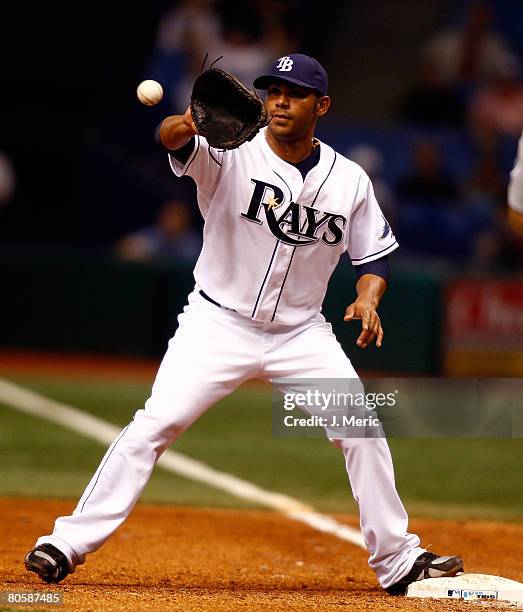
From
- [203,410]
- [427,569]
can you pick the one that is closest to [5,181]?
[203,410]

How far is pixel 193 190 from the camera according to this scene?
1373 cm

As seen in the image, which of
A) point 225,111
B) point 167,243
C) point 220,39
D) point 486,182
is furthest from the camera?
point 220,39

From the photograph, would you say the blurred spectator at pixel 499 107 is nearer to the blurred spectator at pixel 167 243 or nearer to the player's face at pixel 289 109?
the blurred spectator at pixel 167 243

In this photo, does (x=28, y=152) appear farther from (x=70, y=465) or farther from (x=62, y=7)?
(x=70, y=465)

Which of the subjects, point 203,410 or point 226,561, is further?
point 226,561

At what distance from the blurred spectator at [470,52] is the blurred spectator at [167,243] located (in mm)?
3858

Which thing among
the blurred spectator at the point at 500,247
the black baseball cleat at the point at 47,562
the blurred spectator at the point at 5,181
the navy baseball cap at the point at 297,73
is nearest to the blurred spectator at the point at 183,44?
the blurred spectator at the point at 5,181

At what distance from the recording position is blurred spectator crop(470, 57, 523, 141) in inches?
555

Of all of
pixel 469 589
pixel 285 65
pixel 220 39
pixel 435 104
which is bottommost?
pixel 469 589

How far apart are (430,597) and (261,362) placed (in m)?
1.13

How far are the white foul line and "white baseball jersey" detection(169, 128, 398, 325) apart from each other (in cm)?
185

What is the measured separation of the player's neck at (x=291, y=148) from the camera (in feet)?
16.2

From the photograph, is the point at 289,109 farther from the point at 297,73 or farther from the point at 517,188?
the point at 517,188

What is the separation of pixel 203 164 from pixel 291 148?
0.39 m
